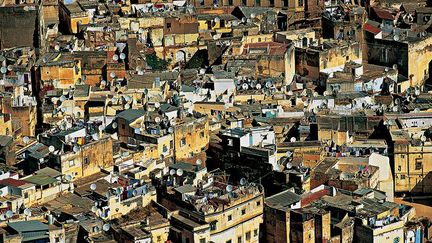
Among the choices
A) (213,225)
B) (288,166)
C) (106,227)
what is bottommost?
(213,225)

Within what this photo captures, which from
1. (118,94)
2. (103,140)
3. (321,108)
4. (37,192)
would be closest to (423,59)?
(321,108)

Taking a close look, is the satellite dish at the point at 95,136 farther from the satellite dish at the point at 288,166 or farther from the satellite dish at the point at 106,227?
the satellite dish at the point at 288,166

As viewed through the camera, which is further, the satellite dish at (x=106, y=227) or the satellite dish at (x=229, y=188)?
the satellite dish at (x=229, y=188)

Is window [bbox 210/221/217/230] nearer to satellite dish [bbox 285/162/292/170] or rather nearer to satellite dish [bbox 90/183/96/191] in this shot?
satellite dish [bbox 90/183/96/191]

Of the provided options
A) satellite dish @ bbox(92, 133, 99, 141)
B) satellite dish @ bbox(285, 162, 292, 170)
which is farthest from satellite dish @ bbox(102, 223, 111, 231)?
satellite dish @ bbox(285, 162, 292, 170)

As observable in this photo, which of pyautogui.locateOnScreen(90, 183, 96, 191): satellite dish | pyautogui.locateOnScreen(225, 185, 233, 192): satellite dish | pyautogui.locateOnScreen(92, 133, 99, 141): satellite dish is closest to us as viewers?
pyautogui.locateOnScreen(225, 185, 233, 192): satellite dish

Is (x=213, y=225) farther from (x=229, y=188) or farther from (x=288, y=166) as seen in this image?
(x=288, y=166)

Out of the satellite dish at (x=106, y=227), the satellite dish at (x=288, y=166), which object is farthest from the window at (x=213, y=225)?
the satellite dish at (x=288, y=166)

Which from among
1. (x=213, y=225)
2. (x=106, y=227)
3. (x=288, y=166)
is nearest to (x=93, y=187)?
(x=106, y=227)

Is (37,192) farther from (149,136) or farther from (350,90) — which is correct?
(350,90)

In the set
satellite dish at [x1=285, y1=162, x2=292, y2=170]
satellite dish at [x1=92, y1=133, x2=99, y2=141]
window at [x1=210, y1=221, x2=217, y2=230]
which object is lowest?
window at [x1=210, y1=221, x2=217, y2=230]

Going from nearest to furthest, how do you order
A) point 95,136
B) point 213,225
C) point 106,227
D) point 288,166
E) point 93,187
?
point 106,227
point 213,225
point 93,187
point 288,166
point 95,136
